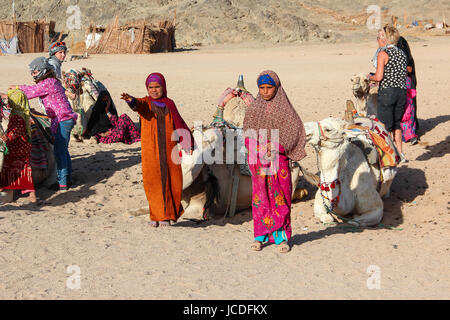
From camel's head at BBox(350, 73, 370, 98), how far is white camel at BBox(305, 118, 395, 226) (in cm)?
219

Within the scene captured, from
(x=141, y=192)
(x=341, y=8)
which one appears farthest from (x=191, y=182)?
(x=341, y=8)

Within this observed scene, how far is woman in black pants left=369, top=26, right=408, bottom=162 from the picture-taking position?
8.02 metres

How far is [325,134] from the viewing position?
5441mm

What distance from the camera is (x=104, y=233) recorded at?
5.88 metres

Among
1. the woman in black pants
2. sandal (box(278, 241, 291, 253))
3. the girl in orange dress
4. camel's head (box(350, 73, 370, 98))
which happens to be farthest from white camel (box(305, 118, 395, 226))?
camel's head (box(350, 73, 370, 98))

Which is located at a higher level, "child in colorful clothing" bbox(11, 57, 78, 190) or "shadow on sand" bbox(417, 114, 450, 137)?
"child in colorful clothing" bbox(11, 57, 78, 190)

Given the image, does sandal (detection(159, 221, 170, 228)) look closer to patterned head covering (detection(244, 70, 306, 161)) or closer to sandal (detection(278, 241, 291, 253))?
sandal (detection(278, 241, 291, 253))

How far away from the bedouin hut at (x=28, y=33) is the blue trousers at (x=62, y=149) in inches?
938

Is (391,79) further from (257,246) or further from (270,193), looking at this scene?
(257,246)

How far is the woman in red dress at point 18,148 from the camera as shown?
283 inches

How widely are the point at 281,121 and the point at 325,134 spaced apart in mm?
530
